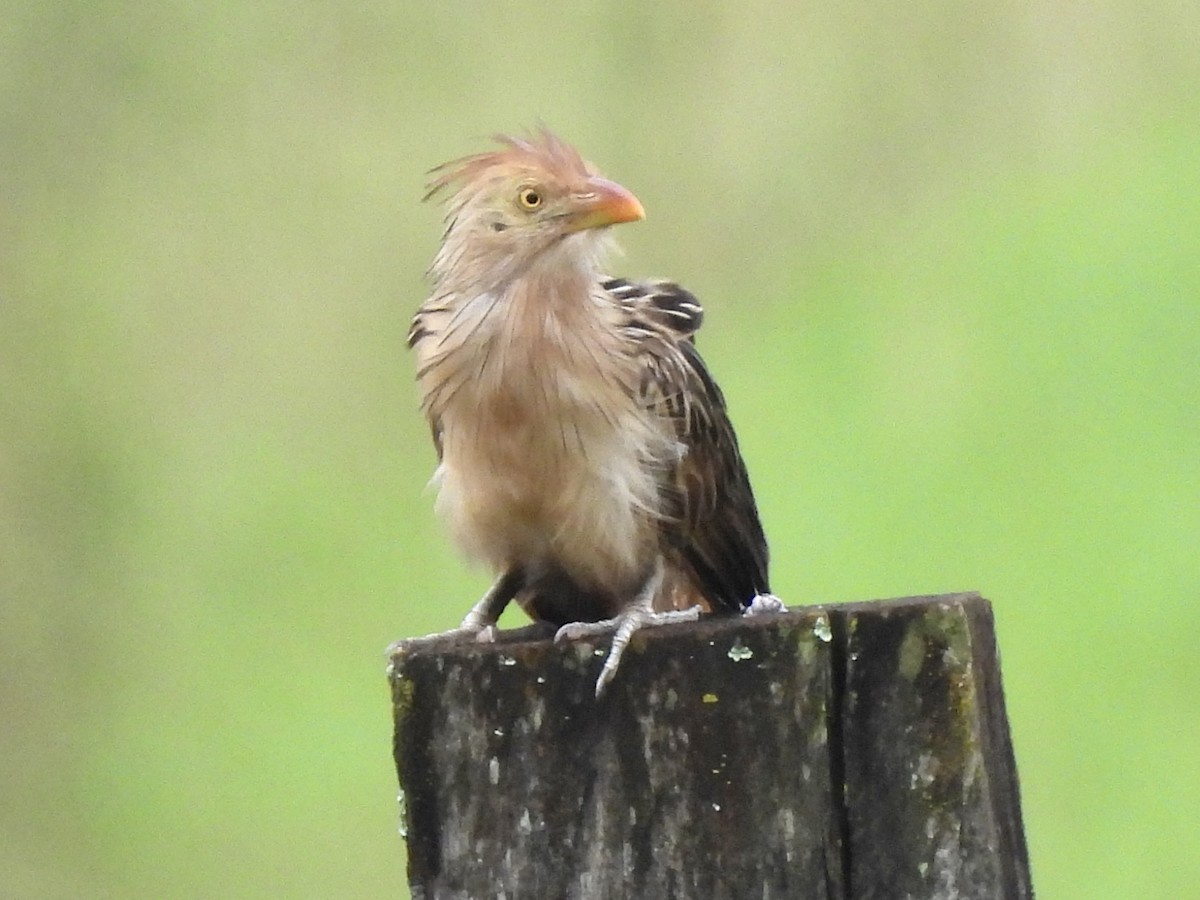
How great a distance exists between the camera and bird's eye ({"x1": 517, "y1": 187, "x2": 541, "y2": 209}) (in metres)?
2.46

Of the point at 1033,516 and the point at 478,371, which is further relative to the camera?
the point at 1033,516

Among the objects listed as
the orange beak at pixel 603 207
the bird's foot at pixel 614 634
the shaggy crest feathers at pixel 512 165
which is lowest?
the bird's foot at pixel 614 634

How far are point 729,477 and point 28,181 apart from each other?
2778mm

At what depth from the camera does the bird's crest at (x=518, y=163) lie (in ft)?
8.09

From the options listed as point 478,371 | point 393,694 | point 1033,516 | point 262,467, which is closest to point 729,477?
point 478,371

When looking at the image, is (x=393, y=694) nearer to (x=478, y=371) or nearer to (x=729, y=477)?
(x=478, y=371)

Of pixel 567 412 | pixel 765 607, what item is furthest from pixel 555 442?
pixel 765 607

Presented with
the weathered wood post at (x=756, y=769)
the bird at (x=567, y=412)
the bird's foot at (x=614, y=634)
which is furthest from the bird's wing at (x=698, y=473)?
the weathered wood post at (x=756, y=769)

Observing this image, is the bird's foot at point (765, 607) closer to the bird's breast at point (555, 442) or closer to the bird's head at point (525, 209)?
the bird's breast at point (555, 442)

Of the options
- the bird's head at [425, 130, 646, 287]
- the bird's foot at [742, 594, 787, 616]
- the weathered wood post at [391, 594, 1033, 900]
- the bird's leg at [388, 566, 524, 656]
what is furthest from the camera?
the bird's head at [425, 130, 646, 287]

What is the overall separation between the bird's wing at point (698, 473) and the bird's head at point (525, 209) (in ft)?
0.52

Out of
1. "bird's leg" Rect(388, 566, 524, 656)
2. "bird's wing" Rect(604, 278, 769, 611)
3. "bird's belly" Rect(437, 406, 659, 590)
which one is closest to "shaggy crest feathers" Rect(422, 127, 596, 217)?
"bird's wing" Rect(604, 278, 769, 611)

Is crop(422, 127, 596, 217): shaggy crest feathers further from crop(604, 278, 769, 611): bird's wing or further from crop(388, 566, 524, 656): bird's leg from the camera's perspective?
crop(388, 566, 524, 656): bird's leg

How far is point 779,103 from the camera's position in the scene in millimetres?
4281
